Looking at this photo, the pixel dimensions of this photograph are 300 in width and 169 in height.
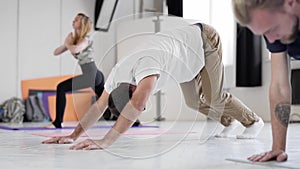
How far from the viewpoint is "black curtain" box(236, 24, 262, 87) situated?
521 cm

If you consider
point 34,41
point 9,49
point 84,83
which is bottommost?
point 84,83

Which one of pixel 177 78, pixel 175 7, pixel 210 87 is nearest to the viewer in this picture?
pixel 177 78

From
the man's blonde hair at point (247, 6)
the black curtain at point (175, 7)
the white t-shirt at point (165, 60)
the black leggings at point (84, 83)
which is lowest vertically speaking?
the black leggings at point (84, 83)

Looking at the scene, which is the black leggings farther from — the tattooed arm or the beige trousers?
the tattooed arm

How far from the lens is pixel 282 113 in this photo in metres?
1.31

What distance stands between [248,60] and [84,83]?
3.14 m

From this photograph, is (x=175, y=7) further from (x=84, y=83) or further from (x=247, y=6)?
(x=247, y=6)

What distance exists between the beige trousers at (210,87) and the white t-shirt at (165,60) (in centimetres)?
8

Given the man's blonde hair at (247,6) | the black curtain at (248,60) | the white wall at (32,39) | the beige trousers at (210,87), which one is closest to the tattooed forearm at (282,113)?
the man's blonde hair at (247,6)

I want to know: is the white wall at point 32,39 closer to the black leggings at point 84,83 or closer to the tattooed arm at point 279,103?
the black leggings at point 84,83

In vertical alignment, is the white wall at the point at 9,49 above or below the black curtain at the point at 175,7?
below

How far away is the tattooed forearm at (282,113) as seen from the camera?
1.30m

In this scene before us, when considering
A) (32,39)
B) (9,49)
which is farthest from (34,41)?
(9,49)

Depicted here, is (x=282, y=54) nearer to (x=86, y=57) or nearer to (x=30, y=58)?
(x=86, y=57)
